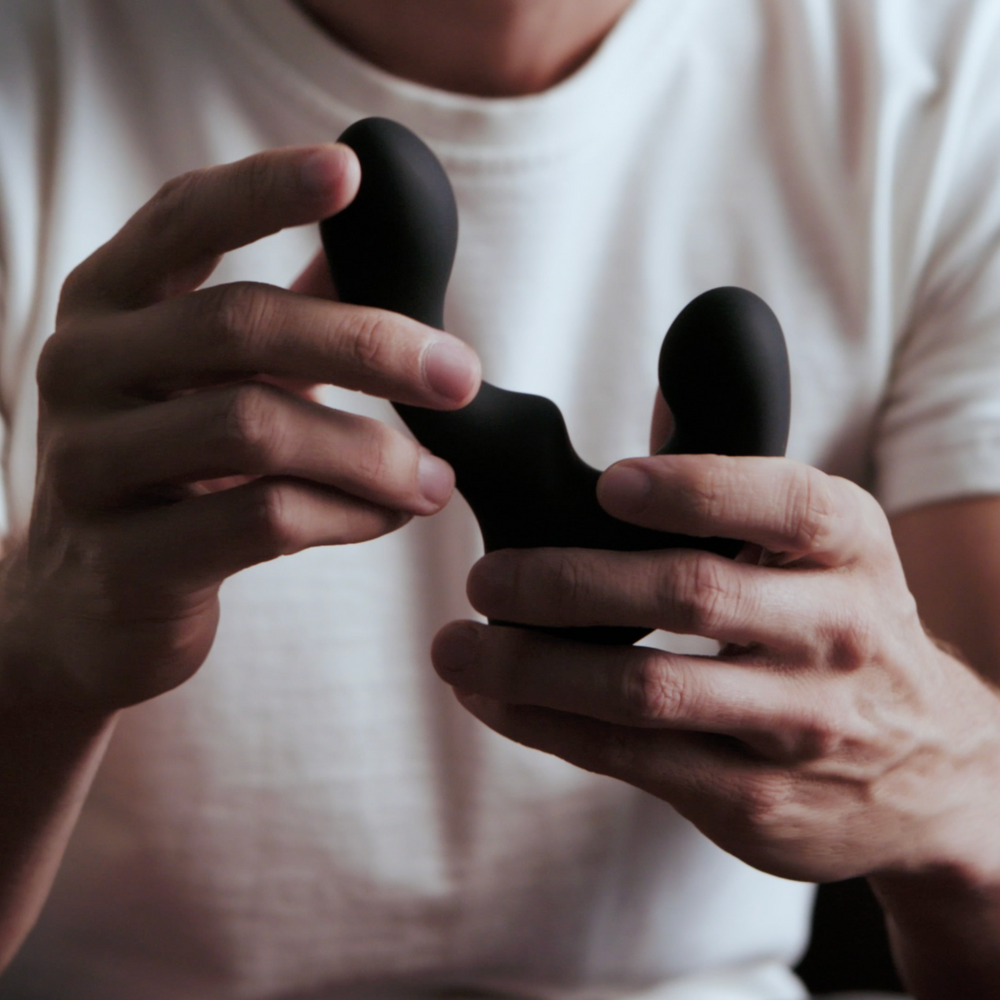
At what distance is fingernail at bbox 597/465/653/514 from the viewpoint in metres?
0.37

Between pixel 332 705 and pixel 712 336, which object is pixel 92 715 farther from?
pixel 712 336

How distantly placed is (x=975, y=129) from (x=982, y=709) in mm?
366

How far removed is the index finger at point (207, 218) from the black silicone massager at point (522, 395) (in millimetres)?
25

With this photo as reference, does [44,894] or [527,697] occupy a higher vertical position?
[527,697]

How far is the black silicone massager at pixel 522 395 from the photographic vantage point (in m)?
0.38

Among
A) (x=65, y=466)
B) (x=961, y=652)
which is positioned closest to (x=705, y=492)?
(x=65, y=466)

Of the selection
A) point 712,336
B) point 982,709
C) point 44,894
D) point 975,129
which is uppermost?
point 975,129

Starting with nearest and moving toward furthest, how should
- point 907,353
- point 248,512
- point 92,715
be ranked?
point 248,512
point 92,715
point 907,353

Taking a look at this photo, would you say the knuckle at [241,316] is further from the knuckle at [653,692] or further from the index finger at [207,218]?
the knuckle at [653,692]

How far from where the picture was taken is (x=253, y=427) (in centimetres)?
36

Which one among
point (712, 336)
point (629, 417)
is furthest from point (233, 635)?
point (712, 336)

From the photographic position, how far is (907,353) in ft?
2.30

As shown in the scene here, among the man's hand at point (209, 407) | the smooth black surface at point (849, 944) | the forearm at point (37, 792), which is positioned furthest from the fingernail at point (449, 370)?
the smooth black surface at point (849, 944)

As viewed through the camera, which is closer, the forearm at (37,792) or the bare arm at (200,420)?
the bare arm at (200,420)
